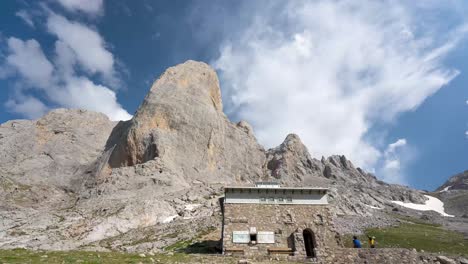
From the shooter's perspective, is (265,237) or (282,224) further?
(282,224)

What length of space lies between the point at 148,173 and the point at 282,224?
60.7 m

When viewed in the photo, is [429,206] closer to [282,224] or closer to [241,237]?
[282,224]

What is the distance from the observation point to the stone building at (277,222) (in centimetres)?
2969

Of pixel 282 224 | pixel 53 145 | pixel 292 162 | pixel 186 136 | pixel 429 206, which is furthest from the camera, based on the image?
pixel 292 162

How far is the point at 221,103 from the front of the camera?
14250 centimetres

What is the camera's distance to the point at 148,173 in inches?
3339

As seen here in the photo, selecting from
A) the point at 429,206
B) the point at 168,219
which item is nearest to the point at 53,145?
the point at 168,219

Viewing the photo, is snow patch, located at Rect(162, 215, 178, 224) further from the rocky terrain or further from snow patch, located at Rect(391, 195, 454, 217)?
snow patch, located at Rect(391, 195, 454, 217)

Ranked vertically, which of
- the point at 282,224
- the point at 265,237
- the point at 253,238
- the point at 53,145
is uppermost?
the point at 53,145

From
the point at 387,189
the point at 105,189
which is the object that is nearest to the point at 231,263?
the point at 105,189

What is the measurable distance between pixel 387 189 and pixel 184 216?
401 feet

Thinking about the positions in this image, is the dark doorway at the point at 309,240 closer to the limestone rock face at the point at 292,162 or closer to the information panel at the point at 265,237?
the information panel at the point at 265,237

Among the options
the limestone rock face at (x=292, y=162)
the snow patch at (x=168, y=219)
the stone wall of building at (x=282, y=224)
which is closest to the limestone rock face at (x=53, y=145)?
the snow patch at (x=168, y=219)

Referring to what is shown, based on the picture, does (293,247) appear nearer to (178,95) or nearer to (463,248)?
(463,248)
